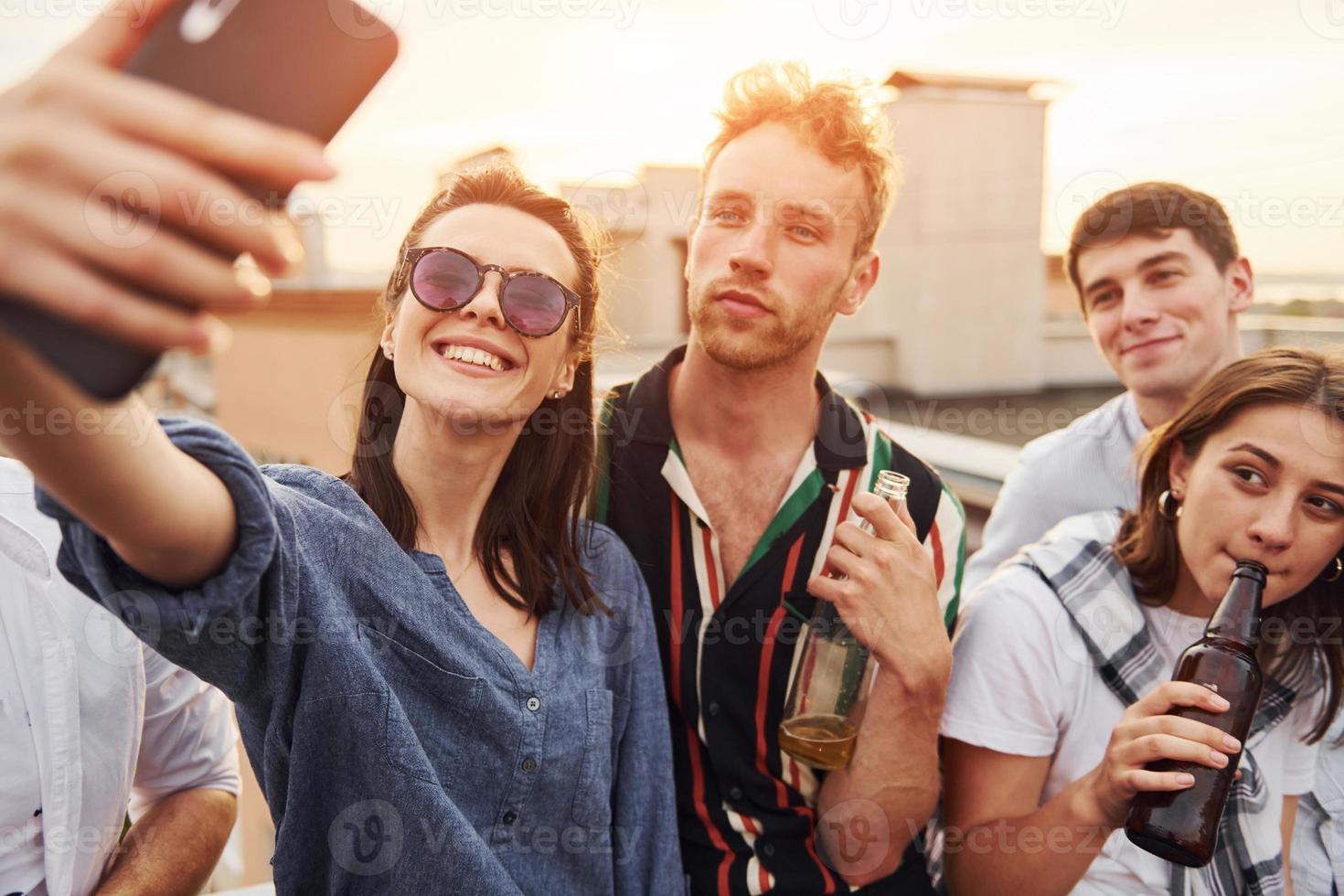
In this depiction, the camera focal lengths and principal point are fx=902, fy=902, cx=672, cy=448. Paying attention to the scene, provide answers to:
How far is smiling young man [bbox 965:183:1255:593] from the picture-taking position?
8.23 ft

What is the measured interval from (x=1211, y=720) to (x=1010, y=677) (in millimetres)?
362

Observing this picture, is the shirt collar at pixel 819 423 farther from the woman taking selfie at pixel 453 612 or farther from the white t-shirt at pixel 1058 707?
the white t-shirt at pixel 1058 707

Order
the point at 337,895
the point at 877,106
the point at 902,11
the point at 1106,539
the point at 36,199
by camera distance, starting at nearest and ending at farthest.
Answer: the point at 36,199, the point at 337,895, the point at 1106,539, the point at 877,106, the point at 902,11

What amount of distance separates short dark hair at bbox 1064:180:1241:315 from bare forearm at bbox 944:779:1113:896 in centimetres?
161

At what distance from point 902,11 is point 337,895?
8.31 ft

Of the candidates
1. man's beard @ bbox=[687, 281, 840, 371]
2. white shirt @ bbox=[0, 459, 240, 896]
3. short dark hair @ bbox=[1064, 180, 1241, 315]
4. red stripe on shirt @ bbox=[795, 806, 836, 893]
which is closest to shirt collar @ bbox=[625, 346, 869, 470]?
man's beard @ bbox=[687, 281, 840, 371]

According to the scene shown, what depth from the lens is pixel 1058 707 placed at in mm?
1784

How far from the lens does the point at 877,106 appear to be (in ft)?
7.86

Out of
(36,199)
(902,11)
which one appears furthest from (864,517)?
(902,11)

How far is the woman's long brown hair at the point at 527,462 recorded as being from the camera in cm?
161

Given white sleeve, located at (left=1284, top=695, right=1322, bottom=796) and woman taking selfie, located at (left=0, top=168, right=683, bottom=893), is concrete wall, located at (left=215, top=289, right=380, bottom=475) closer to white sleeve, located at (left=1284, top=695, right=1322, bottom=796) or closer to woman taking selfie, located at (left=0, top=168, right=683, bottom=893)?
woman taking selfie, located at (left=0, top=168, right=683, bottom=893)

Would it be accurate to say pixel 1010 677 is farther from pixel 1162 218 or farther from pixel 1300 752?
pixel 1162 218

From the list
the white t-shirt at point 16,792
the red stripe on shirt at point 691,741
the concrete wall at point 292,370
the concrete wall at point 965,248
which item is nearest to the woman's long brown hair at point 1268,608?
the red stripe on shirt at point 691,741

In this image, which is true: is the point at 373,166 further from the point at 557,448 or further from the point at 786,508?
the point at 786,508
